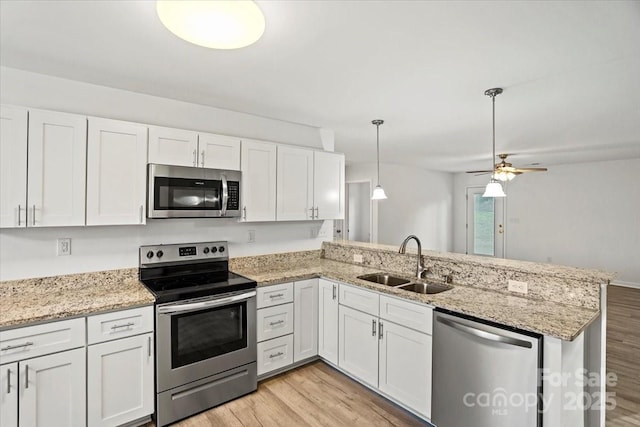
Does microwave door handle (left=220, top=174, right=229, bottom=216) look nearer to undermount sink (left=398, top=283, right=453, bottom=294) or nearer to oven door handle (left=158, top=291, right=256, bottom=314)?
oven door handle (left=158, top=291, right=256, bottom=314)

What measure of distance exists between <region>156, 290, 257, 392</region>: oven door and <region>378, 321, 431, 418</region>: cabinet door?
1050 millimetres

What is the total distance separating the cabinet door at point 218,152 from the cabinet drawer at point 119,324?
4.05 ft

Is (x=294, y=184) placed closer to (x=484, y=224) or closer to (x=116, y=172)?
(x=116, y=172)

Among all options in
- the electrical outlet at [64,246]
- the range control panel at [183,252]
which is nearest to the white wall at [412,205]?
the range control panel at [183,252]

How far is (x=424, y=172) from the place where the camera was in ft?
26.1

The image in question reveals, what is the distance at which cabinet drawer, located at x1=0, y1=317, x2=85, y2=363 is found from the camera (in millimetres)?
1793

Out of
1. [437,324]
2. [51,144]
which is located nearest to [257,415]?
[437,324]

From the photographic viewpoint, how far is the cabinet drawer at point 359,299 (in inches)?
101

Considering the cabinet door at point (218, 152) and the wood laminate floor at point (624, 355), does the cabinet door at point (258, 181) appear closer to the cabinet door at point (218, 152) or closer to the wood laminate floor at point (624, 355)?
the cabinet door at point (218, 152)

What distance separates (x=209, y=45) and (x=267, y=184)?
173 centimetres

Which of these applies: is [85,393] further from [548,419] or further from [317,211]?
[548,419]

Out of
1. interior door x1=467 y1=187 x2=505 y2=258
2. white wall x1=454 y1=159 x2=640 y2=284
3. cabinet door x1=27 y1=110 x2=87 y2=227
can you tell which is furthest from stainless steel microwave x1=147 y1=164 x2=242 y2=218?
interior door x1=467 y1=187 x2=505 y2=258

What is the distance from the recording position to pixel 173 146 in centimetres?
262

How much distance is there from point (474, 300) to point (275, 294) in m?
1.56
